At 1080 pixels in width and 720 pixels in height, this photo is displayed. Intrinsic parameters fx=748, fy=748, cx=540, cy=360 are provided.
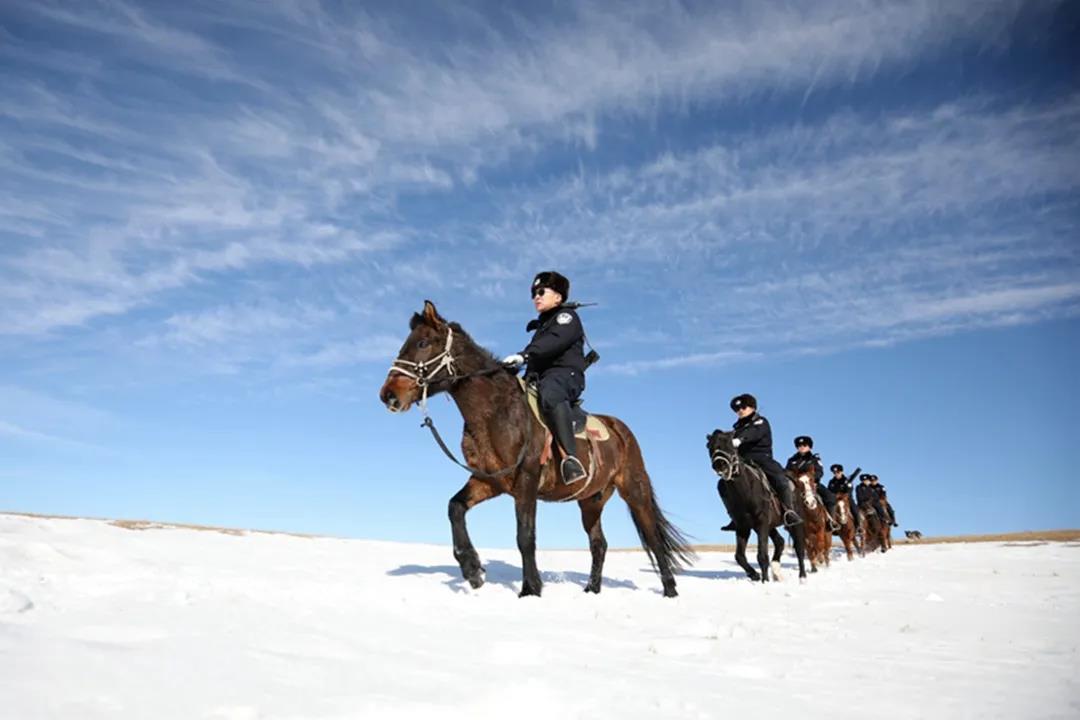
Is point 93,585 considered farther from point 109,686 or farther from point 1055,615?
point 1055,615

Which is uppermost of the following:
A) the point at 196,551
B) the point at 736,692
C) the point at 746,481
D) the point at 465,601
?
the point at 746,481

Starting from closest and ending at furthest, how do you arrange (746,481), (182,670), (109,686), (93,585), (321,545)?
(109,686) → (182,670) → (93,585) → (321,545) → (746,481)

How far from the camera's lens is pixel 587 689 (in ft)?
10.6

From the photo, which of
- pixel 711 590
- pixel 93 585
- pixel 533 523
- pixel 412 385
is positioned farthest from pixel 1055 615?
pixel 93 585

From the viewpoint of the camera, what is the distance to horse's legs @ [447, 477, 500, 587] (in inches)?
267

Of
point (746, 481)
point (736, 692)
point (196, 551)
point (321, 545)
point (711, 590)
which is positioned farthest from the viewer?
point (746, 481)

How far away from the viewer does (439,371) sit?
695 cm

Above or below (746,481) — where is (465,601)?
below

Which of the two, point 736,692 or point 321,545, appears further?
point 321,545

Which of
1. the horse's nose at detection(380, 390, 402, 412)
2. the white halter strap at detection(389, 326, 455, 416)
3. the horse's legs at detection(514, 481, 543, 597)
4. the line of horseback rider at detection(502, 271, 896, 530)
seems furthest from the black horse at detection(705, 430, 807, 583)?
the horse's nose at detection(380, 390, 402, 412)

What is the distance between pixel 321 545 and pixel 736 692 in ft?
26.8

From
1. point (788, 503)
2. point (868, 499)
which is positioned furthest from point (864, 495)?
point (788, 503)

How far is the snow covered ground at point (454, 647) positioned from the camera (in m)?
2.88

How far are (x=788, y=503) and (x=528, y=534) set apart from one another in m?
7.21
